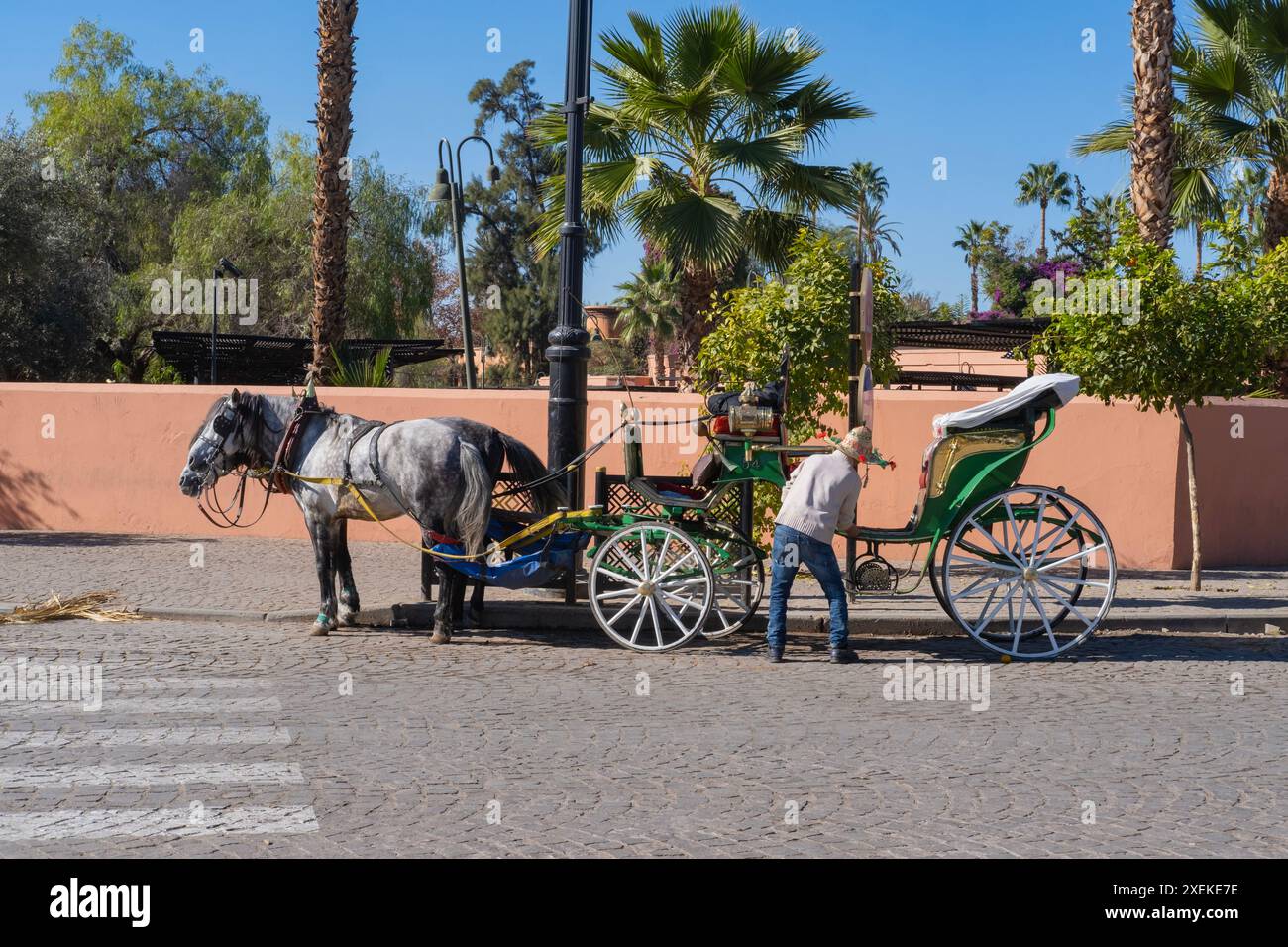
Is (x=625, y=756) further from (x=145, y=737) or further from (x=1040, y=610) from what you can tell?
(x=1040, y=610)

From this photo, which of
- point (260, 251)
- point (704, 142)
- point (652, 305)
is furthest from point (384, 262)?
point (704, 142)

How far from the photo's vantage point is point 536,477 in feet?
35.6

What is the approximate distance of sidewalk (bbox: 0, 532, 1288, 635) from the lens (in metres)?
11.2

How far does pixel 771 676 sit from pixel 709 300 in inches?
403

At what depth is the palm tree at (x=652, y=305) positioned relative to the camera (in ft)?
159

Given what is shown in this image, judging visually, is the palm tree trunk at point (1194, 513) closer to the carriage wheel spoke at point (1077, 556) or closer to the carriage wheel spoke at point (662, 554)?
the carriage wheel spoke at point (1077, 556)

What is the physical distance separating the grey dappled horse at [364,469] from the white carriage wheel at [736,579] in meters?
1.49

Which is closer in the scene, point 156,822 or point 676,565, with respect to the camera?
point 156,822

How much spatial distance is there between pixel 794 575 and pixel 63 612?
605 cm

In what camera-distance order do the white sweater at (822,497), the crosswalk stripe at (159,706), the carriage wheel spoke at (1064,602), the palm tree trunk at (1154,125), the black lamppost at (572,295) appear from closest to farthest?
the crosswalk stripe at (159,706) → the white sweater at (822,497) → the carriage wheel spoke at (1064,602) → the black lamppost at (572,295) → the palm tree trunk at (1154,125)

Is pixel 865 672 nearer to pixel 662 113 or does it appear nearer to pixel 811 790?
pixel 811 790

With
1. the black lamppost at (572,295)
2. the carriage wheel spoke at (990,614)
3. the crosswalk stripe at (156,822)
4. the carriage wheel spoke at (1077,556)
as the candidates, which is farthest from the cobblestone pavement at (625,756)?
the black lamppost at (572,295)

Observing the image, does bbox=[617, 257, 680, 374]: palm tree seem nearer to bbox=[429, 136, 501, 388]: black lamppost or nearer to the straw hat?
bbox=[429, 136, 501, 388]: black lamppost
